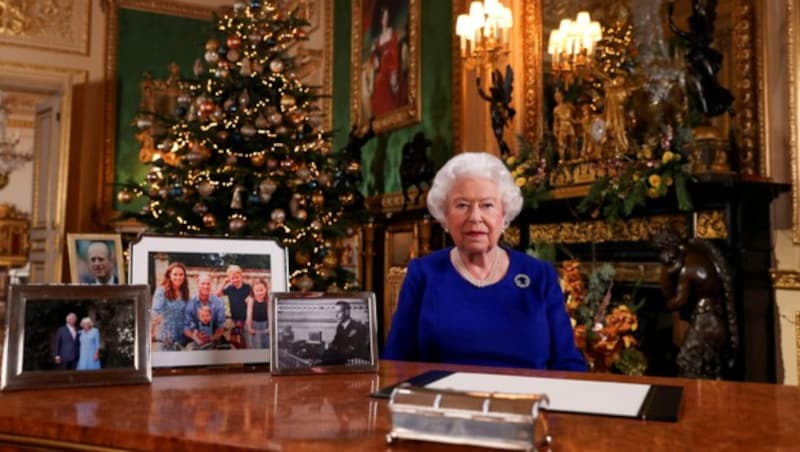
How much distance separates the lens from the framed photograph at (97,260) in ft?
7.60

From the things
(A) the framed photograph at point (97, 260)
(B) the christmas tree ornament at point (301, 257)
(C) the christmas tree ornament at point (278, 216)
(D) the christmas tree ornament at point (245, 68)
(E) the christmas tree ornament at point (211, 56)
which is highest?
(E) the christmas tree ornament at point (211, 56)

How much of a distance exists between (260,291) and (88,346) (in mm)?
378

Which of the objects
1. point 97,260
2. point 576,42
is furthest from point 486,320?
point 576,42

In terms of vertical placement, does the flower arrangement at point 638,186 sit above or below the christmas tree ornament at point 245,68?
below

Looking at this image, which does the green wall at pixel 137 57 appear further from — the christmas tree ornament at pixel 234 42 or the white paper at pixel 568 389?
the white paper at pixel 568 389

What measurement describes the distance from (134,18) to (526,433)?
1000 centimetres

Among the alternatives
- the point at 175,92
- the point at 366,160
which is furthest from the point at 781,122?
the point at 175,92

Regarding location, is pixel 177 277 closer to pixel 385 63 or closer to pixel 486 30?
pixel 486 30

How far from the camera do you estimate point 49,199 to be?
9.03 metres

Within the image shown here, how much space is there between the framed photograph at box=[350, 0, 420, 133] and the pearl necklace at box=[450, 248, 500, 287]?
5393 millimetres

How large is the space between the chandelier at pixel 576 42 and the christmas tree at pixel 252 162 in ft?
5.84

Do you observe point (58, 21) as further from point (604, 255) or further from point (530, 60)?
point (604, 255)

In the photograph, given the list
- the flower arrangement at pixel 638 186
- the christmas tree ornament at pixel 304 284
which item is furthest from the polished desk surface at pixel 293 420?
the christmas tree ornament at pixel 304 284

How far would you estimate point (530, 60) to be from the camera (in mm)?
5984
